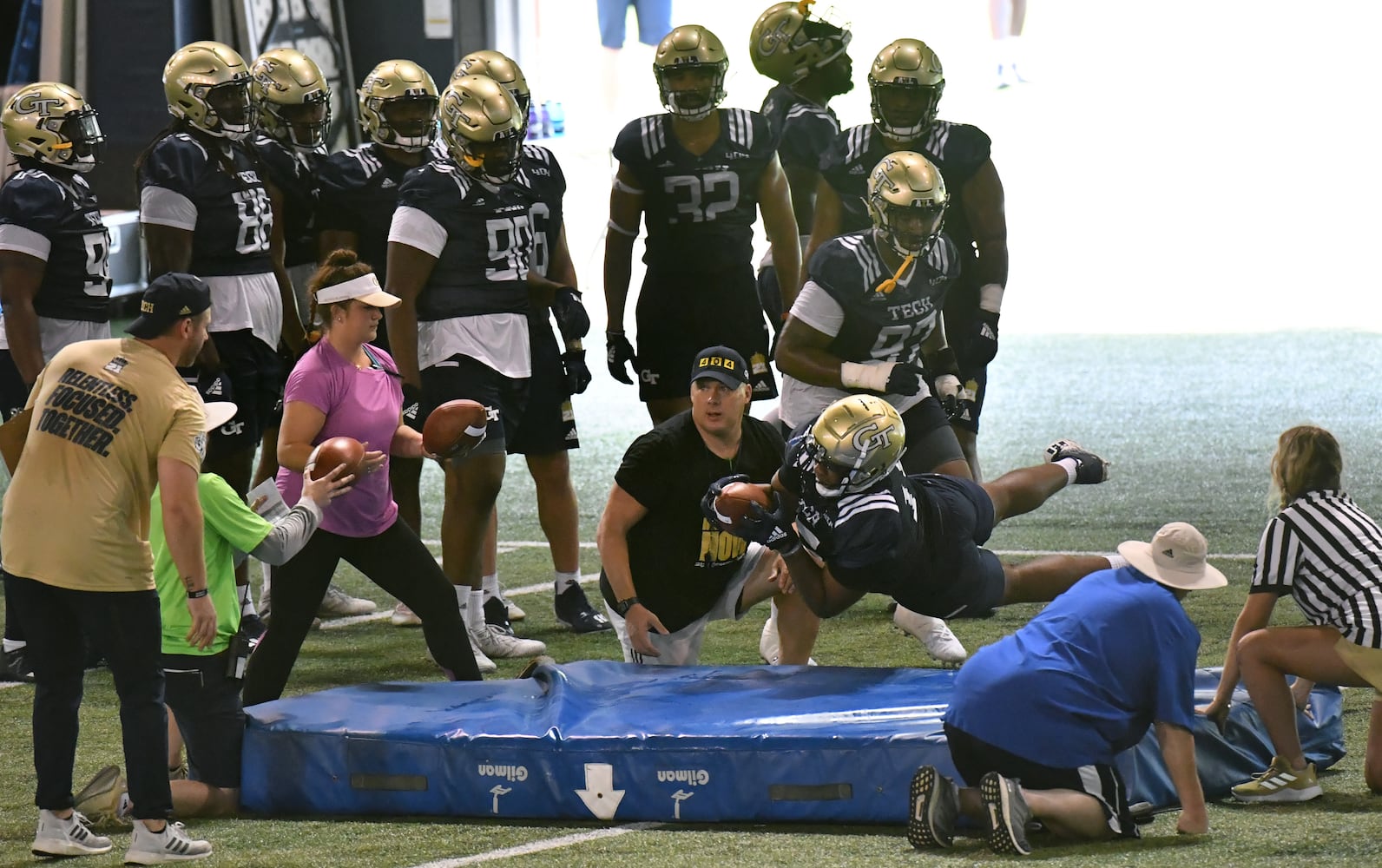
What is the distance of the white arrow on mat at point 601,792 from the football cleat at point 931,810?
866 mm

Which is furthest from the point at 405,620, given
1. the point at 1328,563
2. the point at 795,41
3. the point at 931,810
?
the point at 1328,563

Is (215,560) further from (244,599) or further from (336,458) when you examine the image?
(244,599)

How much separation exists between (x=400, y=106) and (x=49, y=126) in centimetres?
134

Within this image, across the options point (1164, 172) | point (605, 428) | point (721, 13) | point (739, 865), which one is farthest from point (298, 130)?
point (1164, 172)

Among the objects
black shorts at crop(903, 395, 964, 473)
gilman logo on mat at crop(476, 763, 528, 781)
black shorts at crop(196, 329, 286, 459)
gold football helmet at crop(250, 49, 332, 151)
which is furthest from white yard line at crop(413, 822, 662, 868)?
gold football helmet at crop(250, 49, 332, 151)

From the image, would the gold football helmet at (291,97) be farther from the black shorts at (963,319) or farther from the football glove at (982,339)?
the football glove at (982,339)

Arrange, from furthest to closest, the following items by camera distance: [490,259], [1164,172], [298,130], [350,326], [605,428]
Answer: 1. [1164,172]
2. [605,428]
3. [298,130]
4. [490,259]
5. [350,326]

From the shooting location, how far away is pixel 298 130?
25.1 feet

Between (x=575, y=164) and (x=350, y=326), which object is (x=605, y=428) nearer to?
(x=575, y=164)

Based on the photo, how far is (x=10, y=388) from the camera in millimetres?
7148

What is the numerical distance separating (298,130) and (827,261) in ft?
8.18

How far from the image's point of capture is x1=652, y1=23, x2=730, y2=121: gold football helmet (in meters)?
7.27

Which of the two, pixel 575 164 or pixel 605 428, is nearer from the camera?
pixel 605 428

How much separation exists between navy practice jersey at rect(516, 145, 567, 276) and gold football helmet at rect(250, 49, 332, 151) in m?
0.99
